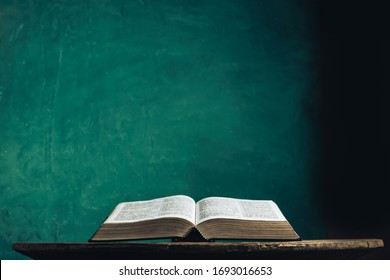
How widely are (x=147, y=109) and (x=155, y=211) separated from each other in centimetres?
78

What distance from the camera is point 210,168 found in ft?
6.38

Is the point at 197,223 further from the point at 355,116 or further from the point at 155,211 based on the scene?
the point at 355,116

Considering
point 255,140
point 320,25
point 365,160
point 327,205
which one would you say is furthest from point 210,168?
point 320,25

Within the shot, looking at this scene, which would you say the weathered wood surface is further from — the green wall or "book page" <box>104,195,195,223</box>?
the green wall

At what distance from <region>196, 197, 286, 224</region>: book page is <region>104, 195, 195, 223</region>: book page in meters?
0.04

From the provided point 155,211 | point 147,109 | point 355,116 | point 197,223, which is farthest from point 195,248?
point 355,116

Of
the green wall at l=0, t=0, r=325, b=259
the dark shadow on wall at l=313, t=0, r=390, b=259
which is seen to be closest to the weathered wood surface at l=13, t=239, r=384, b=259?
the dark shadow on wall at l=313, t=0, r=390, b=259

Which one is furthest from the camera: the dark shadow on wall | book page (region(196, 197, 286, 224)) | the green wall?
the green wall

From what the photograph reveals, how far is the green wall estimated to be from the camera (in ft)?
6.31

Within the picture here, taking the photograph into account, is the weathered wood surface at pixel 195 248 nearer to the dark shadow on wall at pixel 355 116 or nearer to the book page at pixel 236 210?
the book page at pixel 236 210

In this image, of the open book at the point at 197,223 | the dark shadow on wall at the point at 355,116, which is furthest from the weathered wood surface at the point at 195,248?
the dark shadow on wall at the point at 355,116

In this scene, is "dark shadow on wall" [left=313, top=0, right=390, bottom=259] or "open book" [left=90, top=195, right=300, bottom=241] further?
"dark shadow on wall" [left=313, top=0, right=390, bottom=259]

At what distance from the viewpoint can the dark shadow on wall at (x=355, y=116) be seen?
1.74 meters

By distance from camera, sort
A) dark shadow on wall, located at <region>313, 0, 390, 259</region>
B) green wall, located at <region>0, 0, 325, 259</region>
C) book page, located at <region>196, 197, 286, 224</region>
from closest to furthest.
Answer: book page, located at <region>196, 197, 286, 224</region>
dark shadow on wall, located at <region>313, 0, 390, 259</region>
green wall, located at <region>0, 0, 325, 259</region>
